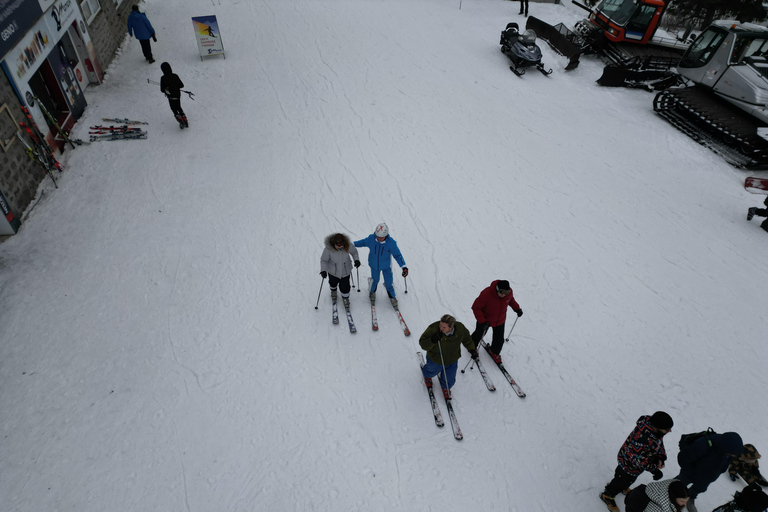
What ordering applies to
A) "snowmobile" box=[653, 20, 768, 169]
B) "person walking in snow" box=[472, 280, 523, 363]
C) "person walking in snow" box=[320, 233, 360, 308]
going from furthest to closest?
"snowmobile" box=[653, 20, 768, 169] → "person walking in snow" box=[320, 233, 360, 308] → "person walking in snow" box=[472, 280, 523, 363]

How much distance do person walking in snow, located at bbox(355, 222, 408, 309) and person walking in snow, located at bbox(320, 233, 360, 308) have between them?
0.92ft

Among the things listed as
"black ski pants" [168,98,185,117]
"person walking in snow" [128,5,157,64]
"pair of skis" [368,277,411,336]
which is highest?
"person walking in snow" [128,5,157,64]

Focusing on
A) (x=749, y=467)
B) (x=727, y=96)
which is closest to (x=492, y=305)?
(x=749, y=467)

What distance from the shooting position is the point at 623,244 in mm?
8977

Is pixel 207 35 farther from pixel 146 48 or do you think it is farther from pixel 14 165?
pixel 14 165

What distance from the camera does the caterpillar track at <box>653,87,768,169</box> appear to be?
11375mm

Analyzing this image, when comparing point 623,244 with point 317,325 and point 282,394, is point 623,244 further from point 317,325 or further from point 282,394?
point 282,394

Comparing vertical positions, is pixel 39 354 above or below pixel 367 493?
above

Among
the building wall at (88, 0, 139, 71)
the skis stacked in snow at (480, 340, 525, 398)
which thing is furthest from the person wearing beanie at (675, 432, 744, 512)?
the building wall at (88, 0, 139, 71)

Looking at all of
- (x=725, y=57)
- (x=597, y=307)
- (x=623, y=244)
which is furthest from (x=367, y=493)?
(x=725, y=57)

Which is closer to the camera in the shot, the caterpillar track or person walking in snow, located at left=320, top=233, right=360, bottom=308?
person walking in snow, located at left=320, top=233, right=360, bottom=308

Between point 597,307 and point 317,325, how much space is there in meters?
4.94

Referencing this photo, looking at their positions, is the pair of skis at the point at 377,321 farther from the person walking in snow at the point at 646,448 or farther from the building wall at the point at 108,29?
the building wall at the point at 108,29

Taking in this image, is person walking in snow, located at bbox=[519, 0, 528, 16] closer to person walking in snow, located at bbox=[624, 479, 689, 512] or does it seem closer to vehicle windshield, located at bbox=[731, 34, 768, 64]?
vehicle windshield, located at bbox=[731, 34, 768, 64]
